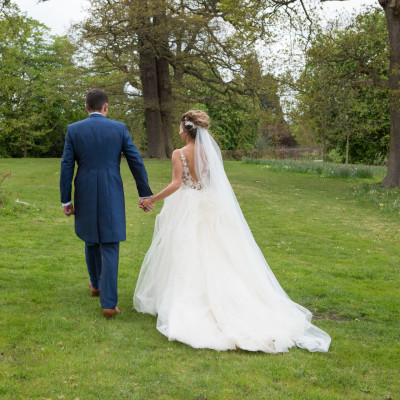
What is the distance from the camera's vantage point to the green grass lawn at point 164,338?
369 centimetres

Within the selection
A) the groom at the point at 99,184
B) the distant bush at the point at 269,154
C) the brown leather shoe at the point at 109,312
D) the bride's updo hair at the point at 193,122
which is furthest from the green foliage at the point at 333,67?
the distant bush at the point at 269,154

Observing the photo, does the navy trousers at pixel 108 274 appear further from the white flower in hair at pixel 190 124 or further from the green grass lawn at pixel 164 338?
the white flower in hair at pixel 190 124

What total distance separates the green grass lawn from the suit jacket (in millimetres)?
980

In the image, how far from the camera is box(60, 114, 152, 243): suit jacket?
514 centimetres

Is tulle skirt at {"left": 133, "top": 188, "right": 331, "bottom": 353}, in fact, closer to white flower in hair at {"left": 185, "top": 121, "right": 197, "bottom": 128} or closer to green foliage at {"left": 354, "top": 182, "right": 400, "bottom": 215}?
white flower in hair at {"left": 185, "top": 121, "right": 197, "bottom": 128}

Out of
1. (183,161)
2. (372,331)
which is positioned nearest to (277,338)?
(372,331)

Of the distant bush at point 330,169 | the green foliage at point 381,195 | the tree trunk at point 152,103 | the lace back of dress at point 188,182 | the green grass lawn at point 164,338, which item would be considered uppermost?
the tree trunk at point 152,103

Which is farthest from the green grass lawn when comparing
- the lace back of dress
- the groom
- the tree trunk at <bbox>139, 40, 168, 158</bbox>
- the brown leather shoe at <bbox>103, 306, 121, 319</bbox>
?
the tree trunk at <bbox>139, 40, 168, 158</bbox>

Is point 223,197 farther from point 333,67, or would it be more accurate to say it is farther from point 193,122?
point 333,67

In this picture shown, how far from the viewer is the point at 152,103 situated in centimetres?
2848

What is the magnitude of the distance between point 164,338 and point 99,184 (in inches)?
68.1

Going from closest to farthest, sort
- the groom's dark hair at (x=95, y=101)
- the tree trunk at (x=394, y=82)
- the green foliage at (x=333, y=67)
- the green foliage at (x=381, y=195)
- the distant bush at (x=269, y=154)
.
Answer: the groom's dark hair at (x=95, y=101) < the green foliage at (x=381, y=195) < the tree trunk at (x=394, y=82) < the green foliage at (x=333, y=67) < the distant bush at (x=269, y=154)

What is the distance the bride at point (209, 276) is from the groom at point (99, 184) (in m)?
0.46

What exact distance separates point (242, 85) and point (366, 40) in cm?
983
